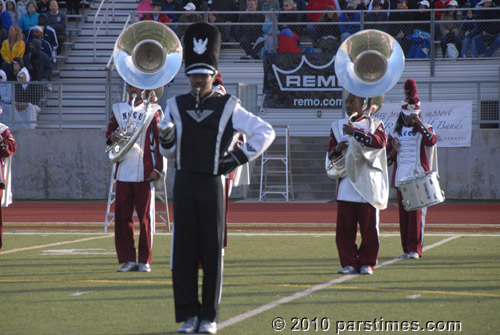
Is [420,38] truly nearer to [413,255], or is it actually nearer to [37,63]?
[37,63]

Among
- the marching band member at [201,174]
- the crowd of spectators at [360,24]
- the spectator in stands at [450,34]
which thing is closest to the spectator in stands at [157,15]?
the crowd of spectators at [360,24]

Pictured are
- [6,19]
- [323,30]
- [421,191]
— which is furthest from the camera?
[6,19]

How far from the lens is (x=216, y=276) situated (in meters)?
5.99

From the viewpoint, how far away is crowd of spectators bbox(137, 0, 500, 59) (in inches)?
842

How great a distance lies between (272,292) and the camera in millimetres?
7578

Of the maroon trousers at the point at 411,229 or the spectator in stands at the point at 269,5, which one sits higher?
the spectator in stands at the point at 269,5

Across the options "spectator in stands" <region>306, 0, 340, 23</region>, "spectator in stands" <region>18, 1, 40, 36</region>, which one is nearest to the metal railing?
"spectator in stands" <region>306, 0, 340, 23</region>

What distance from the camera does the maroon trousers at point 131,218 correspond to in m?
9.00

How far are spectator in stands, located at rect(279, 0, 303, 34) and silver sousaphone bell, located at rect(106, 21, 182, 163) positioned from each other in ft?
41.1

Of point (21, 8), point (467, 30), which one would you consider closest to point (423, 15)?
point (467, 30)

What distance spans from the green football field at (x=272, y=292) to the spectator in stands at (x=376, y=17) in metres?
10.9

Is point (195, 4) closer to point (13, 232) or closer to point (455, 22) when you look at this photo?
point (455, 22)

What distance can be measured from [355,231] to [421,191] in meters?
1.36

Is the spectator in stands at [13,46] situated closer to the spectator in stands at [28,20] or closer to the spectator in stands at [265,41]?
the spectator in stands at [28,20]
